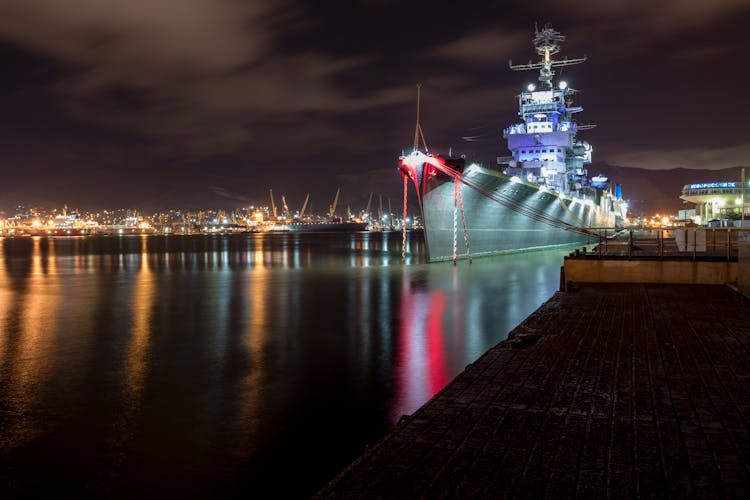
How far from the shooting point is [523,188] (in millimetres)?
45062

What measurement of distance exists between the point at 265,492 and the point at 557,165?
2319 inches

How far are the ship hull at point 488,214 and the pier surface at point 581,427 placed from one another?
2464 centimetres

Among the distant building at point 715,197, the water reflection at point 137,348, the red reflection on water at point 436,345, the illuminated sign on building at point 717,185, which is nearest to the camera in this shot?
the water reflection at point 137,348

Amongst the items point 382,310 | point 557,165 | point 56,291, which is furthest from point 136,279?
point 557,165

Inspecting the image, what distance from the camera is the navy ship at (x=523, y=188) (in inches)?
1501

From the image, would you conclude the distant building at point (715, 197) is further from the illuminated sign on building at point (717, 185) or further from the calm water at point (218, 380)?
the calm water at point (218, 380)

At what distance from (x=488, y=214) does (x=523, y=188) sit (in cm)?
356

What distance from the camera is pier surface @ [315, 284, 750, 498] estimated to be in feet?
13.9

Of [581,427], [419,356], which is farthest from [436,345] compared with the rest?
[581,427]

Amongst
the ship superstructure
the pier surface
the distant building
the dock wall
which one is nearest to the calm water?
the pier surface

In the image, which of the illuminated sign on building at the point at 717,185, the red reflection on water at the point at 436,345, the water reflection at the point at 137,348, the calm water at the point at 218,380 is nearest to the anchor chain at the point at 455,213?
the calm water at the point at 218,380

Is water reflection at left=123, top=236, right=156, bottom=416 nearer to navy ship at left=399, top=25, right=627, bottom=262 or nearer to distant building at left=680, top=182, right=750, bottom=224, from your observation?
navy ship at left=399, top=25, right=627, bottom=262

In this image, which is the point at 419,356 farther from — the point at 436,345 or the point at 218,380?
the point at 218,380

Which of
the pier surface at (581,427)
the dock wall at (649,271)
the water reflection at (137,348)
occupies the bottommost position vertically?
the water reflection at (137,348)
